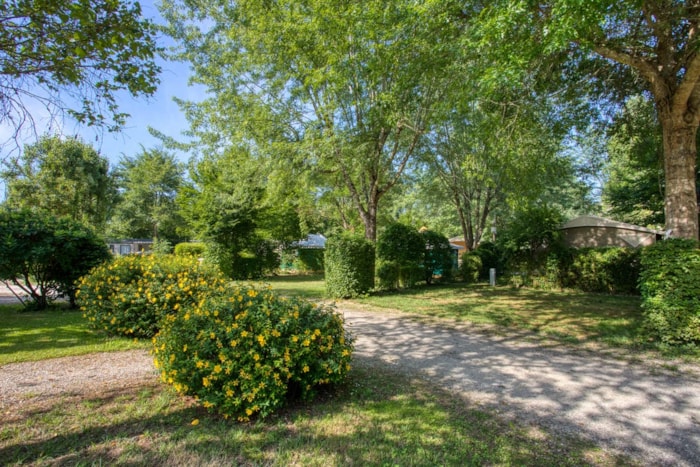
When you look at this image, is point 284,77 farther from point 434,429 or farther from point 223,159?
point 434,429

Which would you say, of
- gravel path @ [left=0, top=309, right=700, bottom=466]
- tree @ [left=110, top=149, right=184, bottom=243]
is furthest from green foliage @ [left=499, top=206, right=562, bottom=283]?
tree @ [left=110, top=149, right=184, bottom=243]

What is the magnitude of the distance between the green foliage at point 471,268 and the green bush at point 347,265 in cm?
697

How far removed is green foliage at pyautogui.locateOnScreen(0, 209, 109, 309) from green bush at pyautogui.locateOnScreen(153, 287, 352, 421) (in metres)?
5.62

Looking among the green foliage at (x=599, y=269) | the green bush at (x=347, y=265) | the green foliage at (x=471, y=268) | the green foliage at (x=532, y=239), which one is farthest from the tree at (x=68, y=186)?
the green foliage at (x=599, y=269)

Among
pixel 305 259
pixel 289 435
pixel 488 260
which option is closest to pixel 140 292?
pixel 289 435

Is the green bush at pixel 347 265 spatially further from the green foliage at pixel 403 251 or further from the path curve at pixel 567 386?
the path curve at pixel 567 386

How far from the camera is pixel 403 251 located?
12586mm

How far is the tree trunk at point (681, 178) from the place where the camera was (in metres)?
6.11

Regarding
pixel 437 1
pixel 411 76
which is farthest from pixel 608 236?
pixel 437 1

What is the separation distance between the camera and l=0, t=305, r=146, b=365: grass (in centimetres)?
492

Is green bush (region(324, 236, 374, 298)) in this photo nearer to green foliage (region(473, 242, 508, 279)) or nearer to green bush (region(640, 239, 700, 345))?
green bush (region(640, 239, 700, 345))

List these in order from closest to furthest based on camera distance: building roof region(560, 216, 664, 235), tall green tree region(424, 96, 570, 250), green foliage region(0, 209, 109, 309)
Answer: green foliage region(0, 209, 109, 309)
tall green tree region(424, 96, 570, 250)
building roof region(560, 216, 664, 235)

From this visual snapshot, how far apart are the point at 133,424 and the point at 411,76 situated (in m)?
7.84

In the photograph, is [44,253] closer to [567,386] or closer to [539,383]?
[539,383]
